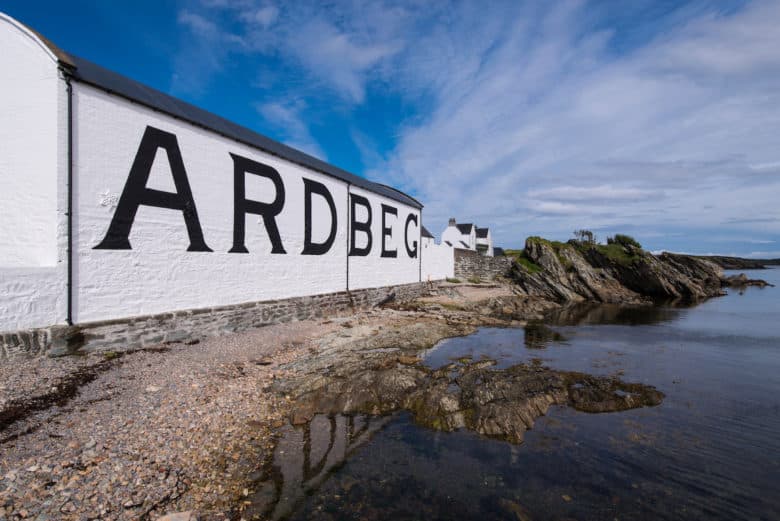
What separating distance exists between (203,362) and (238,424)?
9.72ft

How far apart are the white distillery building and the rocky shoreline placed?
1.43 meters

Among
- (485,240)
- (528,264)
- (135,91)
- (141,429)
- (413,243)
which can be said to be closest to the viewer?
(141,429)

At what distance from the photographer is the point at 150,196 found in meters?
9.01

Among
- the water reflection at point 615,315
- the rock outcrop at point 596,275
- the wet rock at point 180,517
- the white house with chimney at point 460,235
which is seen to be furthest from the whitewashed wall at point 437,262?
the white house with chimney at point 460,235

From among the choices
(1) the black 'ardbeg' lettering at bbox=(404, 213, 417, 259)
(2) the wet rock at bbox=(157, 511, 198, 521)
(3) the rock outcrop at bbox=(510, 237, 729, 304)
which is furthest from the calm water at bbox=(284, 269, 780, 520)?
(3) the rock outcrop at bbox=(510, 237, 729, 304)

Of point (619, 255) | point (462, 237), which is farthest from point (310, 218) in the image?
point (462, 237)

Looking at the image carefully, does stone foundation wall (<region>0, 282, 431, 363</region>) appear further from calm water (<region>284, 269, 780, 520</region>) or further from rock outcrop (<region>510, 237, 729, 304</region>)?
rock outcrop (<region>510, 237, 729, 304</region>)

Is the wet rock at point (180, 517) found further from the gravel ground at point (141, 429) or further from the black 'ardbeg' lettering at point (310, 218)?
the black 'ardbeg' lettering at point (310, 218)

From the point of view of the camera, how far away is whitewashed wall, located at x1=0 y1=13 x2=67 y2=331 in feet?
24.5

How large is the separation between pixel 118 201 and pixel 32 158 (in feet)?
5.53

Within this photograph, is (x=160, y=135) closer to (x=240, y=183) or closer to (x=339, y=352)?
(x=240, y=183)

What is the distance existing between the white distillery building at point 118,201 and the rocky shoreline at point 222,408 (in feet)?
4.71

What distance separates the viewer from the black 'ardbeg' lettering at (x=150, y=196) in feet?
27.6

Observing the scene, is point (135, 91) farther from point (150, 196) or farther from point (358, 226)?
point (358, 226)
